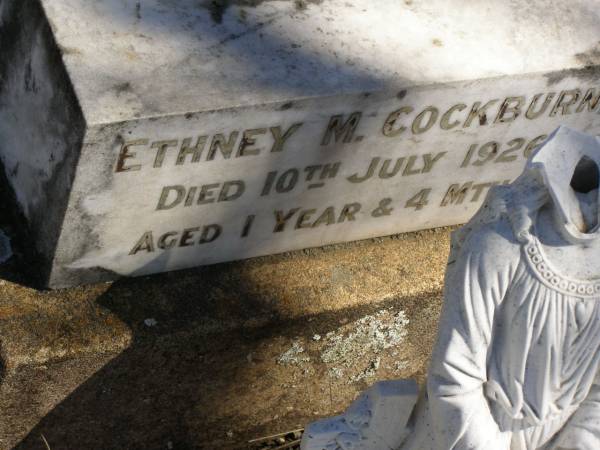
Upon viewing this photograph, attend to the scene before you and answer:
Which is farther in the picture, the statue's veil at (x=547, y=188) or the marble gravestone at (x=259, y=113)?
the marble gravestone at (x=259, y=113)

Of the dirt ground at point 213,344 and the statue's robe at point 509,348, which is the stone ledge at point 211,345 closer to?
the dirt ground at point 213,344

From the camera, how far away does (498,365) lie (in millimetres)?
3211

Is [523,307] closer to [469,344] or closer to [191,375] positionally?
[469,344]

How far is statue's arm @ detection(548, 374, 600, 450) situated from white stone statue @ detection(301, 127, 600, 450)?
4cm

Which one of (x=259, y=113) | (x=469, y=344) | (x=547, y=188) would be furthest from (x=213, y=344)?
(x=547, y=188)

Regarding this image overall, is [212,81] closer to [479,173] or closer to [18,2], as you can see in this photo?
[18,2]

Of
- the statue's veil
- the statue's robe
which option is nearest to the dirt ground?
the statue's robe

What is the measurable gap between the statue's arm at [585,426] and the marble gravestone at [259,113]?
1074 millimetres

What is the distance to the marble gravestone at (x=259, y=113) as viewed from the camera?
3.62 meters

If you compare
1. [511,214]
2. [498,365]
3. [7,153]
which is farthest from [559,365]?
[7,153]

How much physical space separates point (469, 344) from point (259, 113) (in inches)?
38.0

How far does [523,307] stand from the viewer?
313 cm

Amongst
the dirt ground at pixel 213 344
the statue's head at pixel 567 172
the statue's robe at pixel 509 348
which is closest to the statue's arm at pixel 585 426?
the statue's robe at pixel 509 348

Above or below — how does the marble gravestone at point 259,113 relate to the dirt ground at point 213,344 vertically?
above
